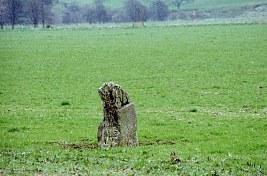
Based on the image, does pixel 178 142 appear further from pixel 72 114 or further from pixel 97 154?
pixel 72 114

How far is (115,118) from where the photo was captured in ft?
58.5

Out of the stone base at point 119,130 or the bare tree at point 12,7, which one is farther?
the bare tree at point 12,7

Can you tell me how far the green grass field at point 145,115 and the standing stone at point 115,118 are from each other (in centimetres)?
62

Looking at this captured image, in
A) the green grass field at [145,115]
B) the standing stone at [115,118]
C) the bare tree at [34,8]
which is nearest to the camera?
the green grass field at [145,115]

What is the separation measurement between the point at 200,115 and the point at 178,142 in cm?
614

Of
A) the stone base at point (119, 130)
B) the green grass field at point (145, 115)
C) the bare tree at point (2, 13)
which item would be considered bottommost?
the green grass field at point (145, 115)

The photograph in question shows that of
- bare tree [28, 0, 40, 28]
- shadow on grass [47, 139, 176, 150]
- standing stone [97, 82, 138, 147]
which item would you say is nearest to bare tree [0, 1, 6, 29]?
bare tree [28, 0, 40, 28]

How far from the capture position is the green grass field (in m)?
15.2

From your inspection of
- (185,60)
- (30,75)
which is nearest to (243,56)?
(185,60)

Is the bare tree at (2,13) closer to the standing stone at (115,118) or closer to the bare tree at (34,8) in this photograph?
the bare tree at (34,8)

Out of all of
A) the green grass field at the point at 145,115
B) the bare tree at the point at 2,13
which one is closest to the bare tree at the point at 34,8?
the bare tree at the point at 2,13

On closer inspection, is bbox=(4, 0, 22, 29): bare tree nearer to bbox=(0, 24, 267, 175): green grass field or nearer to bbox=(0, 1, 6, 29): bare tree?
bbox=(0, 1, 6, 29): bare tree

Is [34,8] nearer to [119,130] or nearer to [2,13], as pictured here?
[2,13]

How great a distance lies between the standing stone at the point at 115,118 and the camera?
1778 cm
